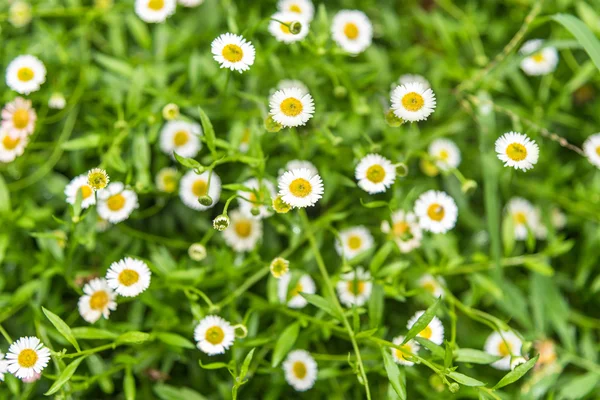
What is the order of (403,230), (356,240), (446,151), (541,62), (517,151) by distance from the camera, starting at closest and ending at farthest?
(517,151) < (403,230) < (356,240) < (446,151) < (541,62)

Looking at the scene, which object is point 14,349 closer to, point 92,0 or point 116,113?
point 116,113

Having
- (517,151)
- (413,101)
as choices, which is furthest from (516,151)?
(413,101)

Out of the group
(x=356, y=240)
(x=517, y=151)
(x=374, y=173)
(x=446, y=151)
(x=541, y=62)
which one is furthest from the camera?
(x=541, y=62)

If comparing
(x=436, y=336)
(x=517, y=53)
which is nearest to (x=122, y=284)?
(x=436, y=336)

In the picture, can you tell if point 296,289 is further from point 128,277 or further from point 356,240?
point 128,277

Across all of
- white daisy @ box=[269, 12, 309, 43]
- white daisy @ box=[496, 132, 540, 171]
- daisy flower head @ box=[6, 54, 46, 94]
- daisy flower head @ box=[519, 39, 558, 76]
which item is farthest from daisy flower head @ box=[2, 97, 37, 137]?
daisy flower head @ box=[519, 39, 558, 76]

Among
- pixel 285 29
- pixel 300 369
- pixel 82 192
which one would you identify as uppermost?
pixel 285 29

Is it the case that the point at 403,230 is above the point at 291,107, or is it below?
below

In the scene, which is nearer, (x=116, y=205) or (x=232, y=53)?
(x=232, y=53)
